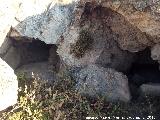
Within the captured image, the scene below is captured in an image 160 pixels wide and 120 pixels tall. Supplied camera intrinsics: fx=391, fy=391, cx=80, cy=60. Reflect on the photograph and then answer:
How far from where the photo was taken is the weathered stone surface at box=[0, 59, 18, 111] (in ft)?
35.7

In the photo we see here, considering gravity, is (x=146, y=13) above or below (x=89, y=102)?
above

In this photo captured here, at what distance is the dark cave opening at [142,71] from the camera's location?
13922mm

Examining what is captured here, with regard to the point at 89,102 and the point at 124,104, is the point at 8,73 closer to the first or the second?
the point at 89,102

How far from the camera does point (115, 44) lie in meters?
13.7

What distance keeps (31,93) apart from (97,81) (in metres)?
2.27

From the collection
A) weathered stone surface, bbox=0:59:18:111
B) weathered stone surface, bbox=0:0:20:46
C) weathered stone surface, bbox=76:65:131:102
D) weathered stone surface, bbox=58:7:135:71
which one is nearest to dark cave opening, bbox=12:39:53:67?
weathered stone surface, bbox=0:0:20:46

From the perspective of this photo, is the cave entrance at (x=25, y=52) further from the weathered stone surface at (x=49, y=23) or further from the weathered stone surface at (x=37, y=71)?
the weathered stone surface at (x=49, y=23)

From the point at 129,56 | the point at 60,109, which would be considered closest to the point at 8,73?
the point at 60,109

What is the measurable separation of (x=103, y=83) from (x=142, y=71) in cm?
211

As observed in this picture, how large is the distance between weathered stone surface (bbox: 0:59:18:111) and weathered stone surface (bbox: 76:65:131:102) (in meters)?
2.48

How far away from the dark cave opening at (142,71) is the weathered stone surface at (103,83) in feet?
2.40

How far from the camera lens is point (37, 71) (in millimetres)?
14445

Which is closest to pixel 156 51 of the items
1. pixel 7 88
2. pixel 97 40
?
pixel 97 40

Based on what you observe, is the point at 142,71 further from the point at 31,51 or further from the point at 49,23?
the point at 31,51
